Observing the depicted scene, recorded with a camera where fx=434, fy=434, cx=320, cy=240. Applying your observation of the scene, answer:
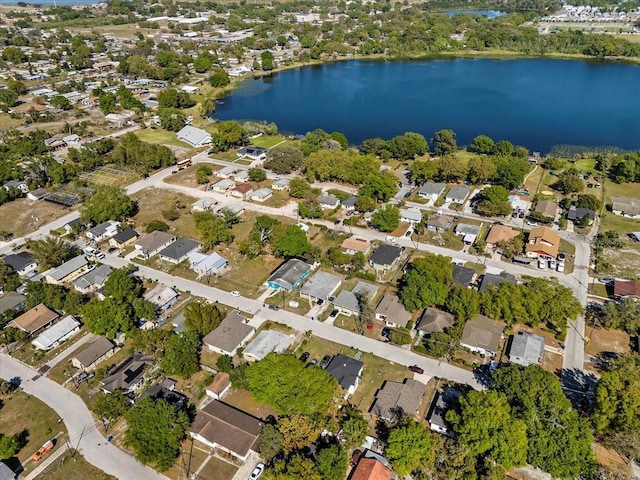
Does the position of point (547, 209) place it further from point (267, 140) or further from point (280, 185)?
point (267, 140)

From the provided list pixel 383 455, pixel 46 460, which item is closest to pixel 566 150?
pixel 383 455

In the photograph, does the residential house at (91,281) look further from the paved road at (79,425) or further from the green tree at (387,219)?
the green tree at (387,219)

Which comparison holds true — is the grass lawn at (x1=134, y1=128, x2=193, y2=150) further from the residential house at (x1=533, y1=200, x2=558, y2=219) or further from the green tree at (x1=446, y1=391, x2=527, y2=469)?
the green tree at (x1=446, y1=391, x2=527, y2=469)

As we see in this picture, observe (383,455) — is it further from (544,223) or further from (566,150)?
(566,150)

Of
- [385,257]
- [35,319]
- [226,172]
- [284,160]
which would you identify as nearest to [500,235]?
[385,257]

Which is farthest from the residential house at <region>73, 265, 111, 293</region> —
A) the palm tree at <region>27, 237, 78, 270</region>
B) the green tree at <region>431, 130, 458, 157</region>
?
the green tree at <region>431, 130, 458, 157</region>

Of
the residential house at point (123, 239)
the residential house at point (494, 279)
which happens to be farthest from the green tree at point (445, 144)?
the residential house at point (123, 239)
